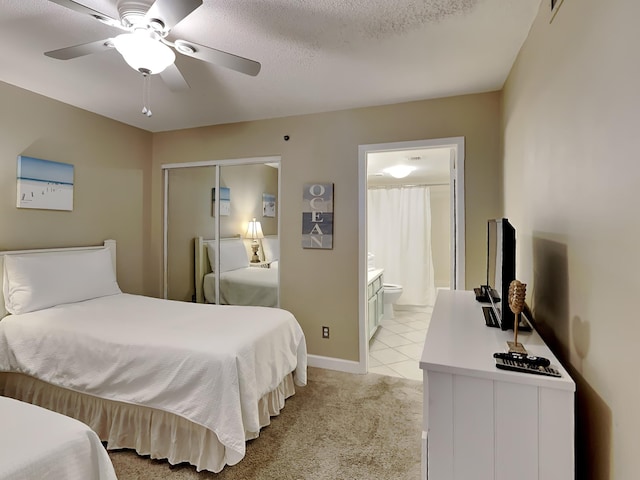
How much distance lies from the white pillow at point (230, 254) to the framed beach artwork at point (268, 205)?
0.44 m

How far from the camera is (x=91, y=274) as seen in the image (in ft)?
9.49

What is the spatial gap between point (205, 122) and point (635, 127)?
11.4 feet

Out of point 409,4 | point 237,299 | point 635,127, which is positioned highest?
point 409,4

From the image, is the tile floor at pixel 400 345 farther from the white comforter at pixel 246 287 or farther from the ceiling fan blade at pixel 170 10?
the ceiling fan blade at pixel 170 10

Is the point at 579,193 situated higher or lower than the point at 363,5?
lower

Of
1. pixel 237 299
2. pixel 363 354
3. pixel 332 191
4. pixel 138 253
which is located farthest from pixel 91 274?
pixel 363 354

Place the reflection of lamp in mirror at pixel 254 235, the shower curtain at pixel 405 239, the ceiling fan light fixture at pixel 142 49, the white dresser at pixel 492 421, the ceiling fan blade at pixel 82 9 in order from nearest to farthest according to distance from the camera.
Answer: the white dresser at pixel 492 421, the ceiling fan blade at pixel 82 9, the ceiling fan light fixture at pixel 142 49, the reflection of lamp in mirror at pixel 254 235, the shower curtain at pixel 405 239

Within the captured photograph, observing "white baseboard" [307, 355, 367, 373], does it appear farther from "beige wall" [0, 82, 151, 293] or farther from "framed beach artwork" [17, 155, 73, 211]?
"framed beach artwork" [17, 155, 73, 211]

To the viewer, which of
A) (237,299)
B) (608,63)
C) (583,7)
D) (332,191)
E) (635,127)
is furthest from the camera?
(237,299)

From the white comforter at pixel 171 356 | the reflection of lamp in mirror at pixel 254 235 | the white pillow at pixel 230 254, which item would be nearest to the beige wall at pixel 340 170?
the reflection of lamp in mirror at pixel 254 235

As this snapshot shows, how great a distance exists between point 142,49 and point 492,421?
6.64 ft

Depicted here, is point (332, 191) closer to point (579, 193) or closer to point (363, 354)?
point (363, 354)

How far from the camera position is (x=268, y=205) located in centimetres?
346

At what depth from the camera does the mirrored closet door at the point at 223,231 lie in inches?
136
